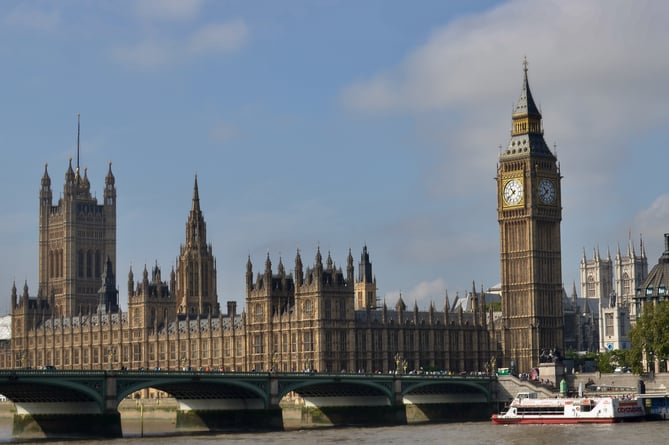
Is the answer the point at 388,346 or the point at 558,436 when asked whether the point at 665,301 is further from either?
the point at 558,436

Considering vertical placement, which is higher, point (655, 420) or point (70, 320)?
point (70, 320)

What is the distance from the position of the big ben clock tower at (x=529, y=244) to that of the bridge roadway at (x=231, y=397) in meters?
31.4

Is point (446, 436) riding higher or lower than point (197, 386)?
lower

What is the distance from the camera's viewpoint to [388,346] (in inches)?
5827

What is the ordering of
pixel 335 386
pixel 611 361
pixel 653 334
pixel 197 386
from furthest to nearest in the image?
pixel 611 361
pixel 653 334
pixel 335 386
pixel 197 386

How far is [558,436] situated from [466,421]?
25.0m

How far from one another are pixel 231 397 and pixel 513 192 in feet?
179

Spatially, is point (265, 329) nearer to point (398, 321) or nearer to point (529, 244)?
point (398, 321)

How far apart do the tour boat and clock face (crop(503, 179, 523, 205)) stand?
4750 cm

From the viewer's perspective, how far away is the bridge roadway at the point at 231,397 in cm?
9662

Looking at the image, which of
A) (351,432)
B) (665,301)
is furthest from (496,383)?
(351,432)

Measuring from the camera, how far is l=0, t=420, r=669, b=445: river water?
8756 cm

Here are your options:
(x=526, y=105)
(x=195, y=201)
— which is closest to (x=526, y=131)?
(x=526, y=105)

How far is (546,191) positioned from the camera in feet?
505
